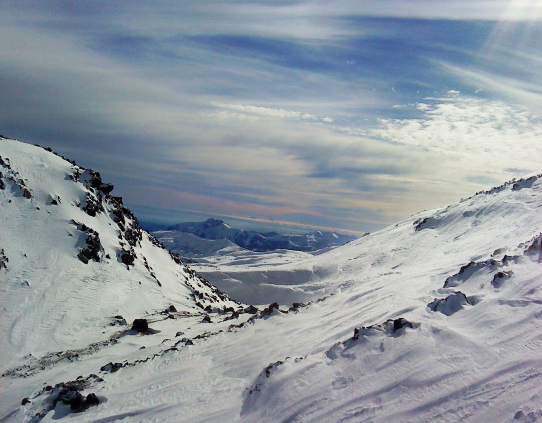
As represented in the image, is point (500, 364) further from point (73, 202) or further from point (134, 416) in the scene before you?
point (73, 202)

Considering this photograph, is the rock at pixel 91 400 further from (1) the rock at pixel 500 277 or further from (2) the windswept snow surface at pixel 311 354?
(1) the rock at pixel 500 277

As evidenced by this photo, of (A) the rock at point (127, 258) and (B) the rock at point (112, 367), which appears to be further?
(A) the rock at point (127, 258)

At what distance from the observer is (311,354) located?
1395 cm

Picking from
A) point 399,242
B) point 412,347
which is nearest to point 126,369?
point 412,347

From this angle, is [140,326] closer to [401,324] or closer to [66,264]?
[66,264]

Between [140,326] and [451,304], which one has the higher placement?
[451,304]

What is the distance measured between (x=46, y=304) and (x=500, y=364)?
2730 centimetres

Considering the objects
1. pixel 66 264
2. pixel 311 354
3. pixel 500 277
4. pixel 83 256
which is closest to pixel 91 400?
pixel 311 354

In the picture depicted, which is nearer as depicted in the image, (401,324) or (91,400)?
(401,324)

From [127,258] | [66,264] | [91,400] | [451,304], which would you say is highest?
[451,304]

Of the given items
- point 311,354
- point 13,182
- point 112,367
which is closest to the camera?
point 311,354

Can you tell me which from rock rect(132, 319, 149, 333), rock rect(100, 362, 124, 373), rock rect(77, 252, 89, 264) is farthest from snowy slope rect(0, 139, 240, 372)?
rock rect(100, 362, 124, 373)

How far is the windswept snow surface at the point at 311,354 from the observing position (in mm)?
10188

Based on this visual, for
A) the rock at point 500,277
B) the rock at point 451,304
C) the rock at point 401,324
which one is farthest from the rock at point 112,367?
the rock at point 500,277
